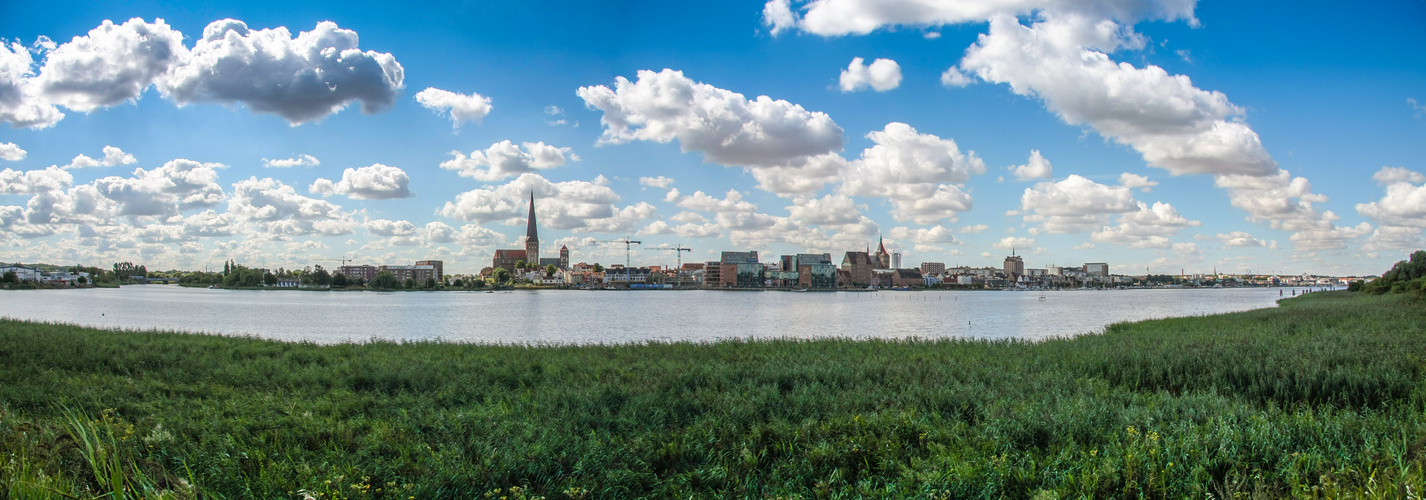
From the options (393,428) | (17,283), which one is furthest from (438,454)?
(17,283)

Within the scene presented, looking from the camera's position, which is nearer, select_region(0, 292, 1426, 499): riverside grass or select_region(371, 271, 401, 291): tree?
select_region(0, 292, 1426, 499): riverside grass

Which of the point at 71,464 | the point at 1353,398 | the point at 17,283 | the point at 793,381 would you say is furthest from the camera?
the point at 17,283

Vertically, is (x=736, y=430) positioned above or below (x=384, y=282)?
below

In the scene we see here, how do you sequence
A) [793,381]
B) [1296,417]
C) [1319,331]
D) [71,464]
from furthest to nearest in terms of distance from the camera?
1. [1319,331]
2. [793,381]
3. [1296,417]
4. [71,464]

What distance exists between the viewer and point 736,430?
27.6 feet

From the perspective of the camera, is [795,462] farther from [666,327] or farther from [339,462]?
[666,327]

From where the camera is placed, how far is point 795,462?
7484mm

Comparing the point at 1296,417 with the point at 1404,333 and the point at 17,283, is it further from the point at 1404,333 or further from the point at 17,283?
the point at 17,283

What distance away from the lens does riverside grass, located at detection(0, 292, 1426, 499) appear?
6.57 metres

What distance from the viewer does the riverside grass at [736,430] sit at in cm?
657

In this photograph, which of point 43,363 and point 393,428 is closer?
point 393,428

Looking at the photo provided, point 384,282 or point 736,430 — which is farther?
point 384,282

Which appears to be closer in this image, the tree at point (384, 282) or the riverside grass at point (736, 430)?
the riverside grass at point (736, 430)

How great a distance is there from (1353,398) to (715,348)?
1263 cm
